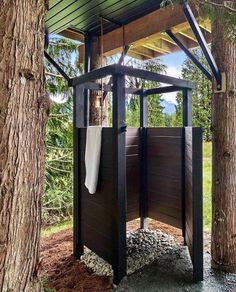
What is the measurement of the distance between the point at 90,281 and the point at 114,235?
0.52 meters

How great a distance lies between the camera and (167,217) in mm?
3150

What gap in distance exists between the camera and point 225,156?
2.40m

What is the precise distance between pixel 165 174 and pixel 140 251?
92 cm

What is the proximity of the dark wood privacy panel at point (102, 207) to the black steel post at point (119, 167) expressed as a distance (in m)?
0.06

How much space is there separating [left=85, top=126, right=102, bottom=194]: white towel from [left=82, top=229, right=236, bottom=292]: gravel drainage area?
85 centimetres

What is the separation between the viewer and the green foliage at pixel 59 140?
198 inches

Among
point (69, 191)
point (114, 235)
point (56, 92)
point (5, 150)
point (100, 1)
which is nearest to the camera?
point (5, 150)

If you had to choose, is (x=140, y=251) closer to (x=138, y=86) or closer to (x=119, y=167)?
(x=119, y=167)

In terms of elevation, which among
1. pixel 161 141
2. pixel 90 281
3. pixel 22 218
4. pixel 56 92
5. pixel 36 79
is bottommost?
pixel 90 281

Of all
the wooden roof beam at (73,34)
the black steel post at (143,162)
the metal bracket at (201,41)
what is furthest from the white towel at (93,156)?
the wooden roof beam at (73,34)

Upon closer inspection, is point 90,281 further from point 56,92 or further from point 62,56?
point 62,56

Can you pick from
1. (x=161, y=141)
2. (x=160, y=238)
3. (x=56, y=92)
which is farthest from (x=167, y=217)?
(x=56, y=92)

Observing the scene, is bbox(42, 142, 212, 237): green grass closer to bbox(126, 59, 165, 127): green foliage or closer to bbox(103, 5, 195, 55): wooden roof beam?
bbox(126, 59, 165, 127): green foliage

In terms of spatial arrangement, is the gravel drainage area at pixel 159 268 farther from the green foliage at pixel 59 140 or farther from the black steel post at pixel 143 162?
the green foliage at pixel 59 140
